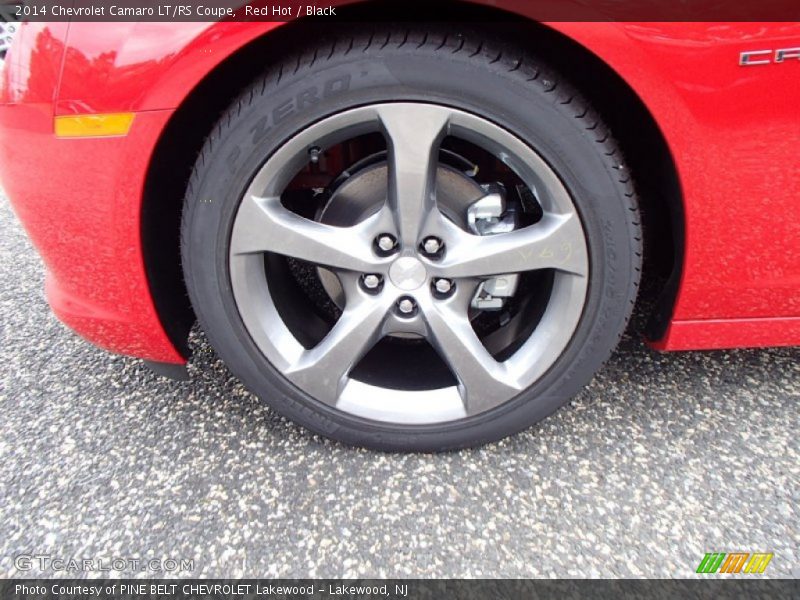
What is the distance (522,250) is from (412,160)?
0.32 meters

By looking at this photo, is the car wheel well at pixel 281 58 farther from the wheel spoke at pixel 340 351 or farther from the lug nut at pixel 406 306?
the lug nut at pixel 406 306

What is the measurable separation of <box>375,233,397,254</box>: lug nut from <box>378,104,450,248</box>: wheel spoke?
0.03 meters

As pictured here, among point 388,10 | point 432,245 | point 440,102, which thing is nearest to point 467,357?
point 432,245

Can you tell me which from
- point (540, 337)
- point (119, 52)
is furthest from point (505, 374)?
point (119, 52)

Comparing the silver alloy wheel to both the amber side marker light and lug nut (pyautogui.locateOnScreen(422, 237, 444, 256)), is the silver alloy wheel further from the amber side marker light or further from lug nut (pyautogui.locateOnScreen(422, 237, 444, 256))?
the amber side marker light

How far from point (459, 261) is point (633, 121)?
0.49 m

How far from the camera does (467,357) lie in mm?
1400

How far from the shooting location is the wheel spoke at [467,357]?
1.40 meters

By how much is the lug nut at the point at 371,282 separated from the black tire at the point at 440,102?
312 millimetres

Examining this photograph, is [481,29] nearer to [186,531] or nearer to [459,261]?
[459,261]

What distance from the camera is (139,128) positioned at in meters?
1.19

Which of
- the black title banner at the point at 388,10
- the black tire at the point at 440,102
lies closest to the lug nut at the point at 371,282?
the black tire at the point at 440,102

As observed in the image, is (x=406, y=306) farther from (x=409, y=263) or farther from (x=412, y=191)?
(x=412, y=191)

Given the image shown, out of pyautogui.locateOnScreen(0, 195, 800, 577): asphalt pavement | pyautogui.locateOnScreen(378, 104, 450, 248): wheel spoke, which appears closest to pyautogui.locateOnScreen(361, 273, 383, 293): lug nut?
pyautogui.locateOnScreen(378, 104, 450, 248): wheel spoke
